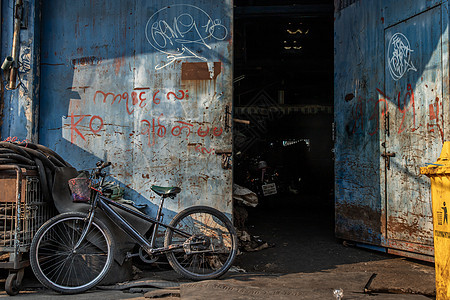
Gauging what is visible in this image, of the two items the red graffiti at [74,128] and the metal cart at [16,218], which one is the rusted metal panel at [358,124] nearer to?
the red graffiti at [74,128]

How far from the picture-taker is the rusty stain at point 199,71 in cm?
482

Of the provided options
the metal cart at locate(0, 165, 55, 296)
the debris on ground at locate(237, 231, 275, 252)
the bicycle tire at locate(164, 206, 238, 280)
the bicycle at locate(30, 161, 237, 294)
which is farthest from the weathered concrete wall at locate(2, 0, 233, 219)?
the metal cart at locate(0, 165, 55, 296)

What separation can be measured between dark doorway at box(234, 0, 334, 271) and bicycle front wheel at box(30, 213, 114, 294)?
9.40ft

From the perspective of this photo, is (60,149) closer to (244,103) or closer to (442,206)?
(442,206)

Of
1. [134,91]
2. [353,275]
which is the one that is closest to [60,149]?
[134,91]

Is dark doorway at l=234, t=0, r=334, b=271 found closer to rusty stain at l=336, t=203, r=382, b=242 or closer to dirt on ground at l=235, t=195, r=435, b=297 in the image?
dirt on ground at l=235, t=195, r=435, b=297

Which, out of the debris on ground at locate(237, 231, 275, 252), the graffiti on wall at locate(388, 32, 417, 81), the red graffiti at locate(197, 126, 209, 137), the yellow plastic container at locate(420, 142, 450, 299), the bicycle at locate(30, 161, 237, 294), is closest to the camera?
the yellow plastic container at locate(420, 142, 450, 299)

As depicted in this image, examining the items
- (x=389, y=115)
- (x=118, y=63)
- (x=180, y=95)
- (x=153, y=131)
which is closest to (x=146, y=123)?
(x=153, y=131)

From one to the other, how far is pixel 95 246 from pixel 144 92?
203 centimetres

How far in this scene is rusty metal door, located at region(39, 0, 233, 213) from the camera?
480 cm

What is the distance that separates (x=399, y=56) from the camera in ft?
15.8

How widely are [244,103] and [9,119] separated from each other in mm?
8020

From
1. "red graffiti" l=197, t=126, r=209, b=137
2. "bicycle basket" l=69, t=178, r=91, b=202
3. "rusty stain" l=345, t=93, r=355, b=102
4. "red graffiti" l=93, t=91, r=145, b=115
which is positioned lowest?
"bicycle basket" l=69, t=178, r=91, b=202

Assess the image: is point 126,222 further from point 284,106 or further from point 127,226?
point 284,106
